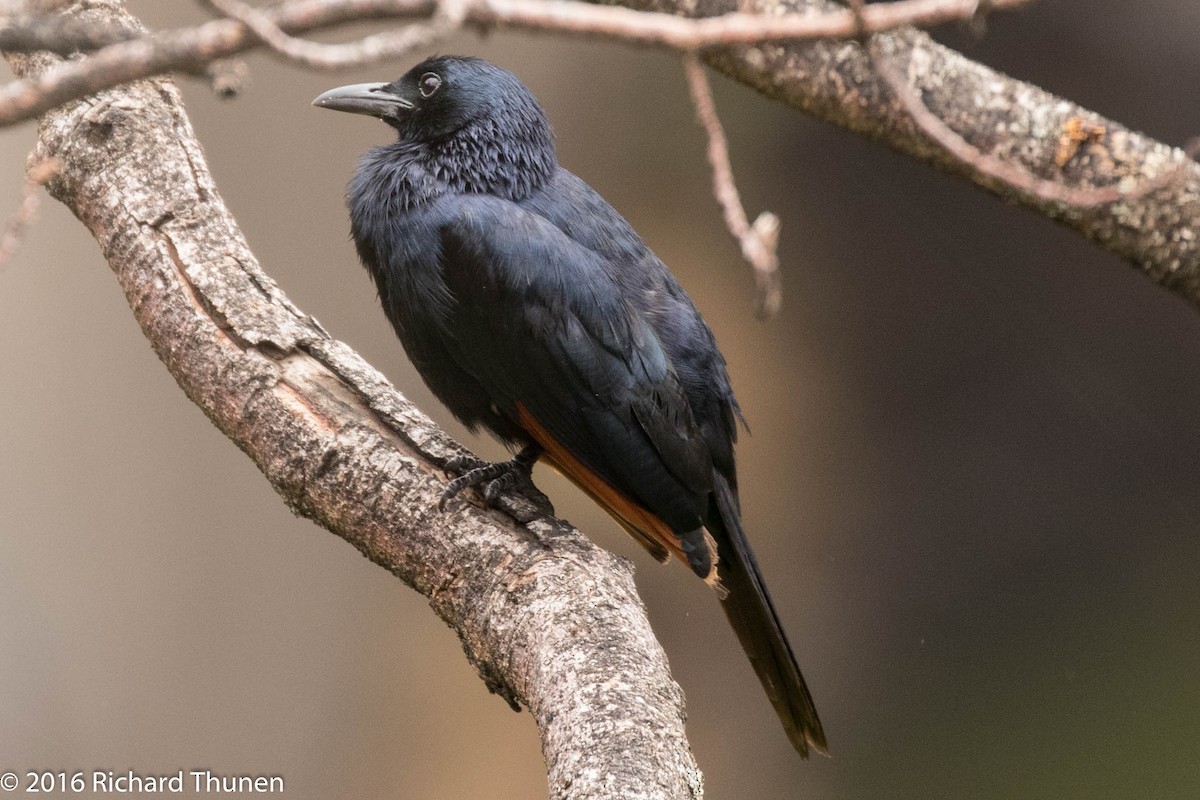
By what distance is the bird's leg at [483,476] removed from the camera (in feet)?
6.16

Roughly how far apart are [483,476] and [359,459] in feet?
0.73

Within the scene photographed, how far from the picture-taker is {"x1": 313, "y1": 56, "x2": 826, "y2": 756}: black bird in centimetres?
190

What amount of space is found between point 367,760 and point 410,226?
6.97ft

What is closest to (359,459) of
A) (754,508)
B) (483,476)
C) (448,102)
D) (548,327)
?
(483,476)

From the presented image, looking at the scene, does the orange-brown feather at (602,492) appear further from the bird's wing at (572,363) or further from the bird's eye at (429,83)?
the bird's eye at (429,83)

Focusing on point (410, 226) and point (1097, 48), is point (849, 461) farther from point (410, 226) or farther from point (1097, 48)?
point (410, 226)

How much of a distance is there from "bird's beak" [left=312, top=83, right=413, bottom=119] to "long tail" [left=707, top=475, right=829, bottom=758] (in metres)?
1.00

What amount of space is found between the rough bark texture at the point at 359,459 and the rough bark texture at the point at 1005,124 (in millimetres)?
828

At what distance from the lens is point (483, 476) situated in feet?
6.25

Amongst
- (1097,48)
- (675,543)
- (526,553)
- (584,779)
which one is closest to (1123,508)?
(1097,48)

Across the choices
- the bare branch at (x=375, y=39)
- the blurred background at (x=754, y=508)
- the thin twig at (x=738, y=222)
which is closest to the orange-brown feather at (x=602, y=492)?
the thin twig at (x=738, y=222)

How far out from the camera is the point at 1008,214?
10.8 feet

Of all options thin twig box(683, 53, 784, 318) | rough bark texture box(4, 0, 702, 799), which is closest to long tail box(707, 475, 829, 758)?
rough bark texture box(4, 0, 702, 799)

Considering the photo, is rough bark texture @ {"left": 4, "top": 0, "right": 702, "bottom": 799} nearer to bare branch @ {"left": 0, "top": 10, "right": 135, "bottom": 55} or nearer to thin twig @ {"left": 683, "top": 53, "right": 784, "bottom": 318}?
thin twig @ {"left": 683, "top": 53, "right": 784, "bottom": 318}
